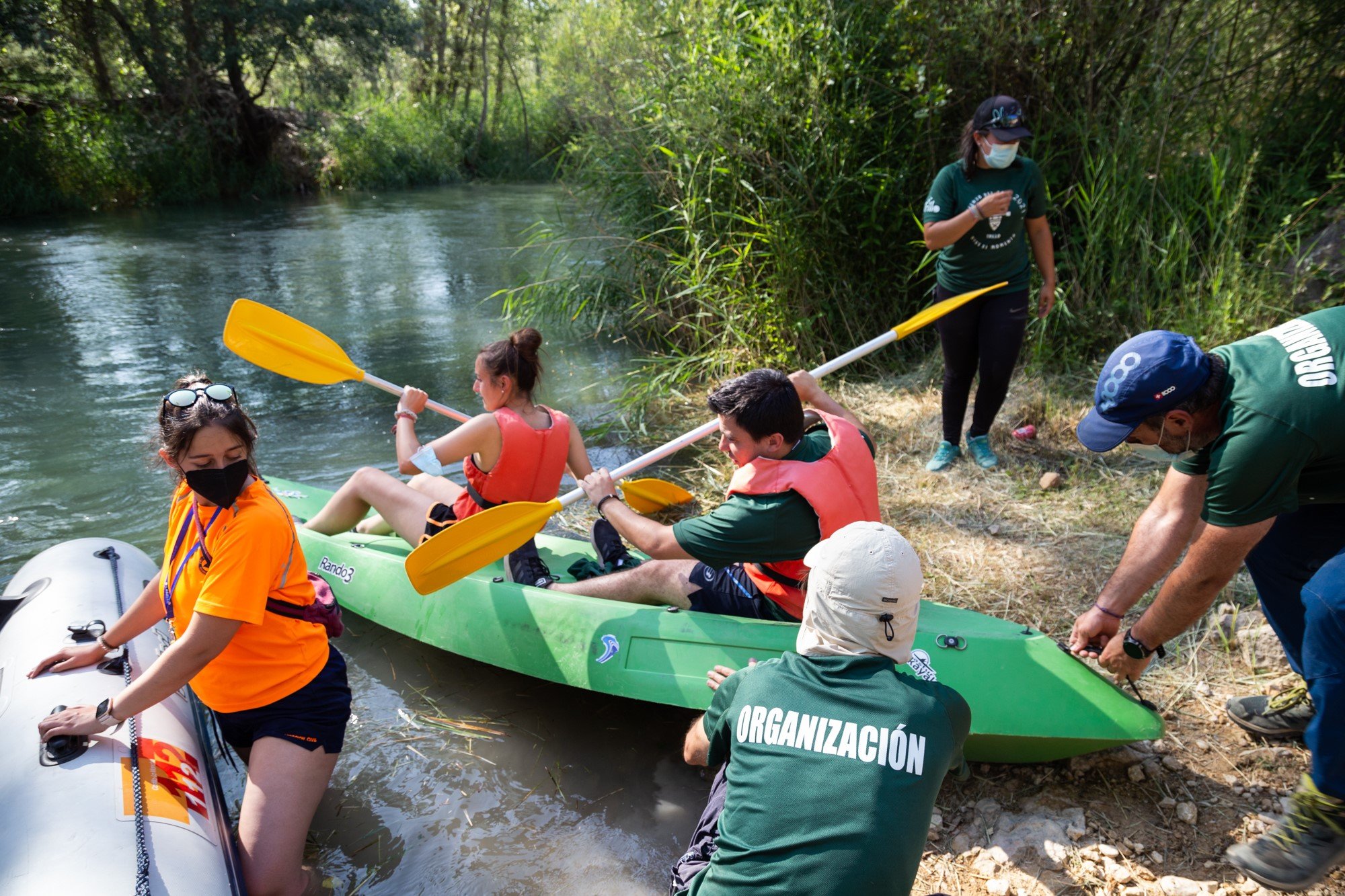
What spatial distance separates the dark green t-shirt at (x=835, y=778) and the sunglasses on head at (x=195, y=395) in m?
1.33

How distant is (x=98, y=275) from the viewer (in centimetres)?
938

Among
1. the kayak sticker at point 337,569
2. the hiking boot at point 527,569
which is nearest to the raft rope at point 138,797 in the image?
the kayak sticker at point 337,569

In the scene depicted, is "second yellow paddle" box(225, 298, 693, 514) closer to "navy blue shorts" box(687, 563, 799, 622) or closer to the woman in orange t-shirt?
"navy blue shorts" box(687, 563, 799, 622)

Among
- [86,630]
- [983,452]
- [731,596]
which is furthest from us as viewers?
[983,452]

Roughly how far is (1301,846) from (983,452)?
2488 mm

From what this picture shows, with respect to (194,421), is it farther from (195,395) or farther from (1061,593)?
(1061,593)

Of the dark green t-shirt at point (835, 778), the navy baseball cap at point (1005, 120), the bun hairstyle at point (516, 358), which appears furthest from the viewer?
the navy baseball cap at point (1005, 120)

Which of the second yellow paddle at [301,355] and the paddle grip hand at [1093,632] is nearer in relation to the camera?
the paddle grip hand at [1093,632]

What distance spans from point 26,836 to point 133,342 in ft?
21.3

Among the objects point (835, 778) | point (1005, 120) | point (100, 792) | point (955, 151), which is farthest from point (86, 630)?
point (955, 151)

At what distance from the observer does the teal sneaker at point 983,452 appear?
409cm

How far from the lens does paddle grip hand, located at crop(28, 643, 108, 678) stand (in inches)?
91.7

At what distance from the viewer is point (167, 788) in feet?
6.65

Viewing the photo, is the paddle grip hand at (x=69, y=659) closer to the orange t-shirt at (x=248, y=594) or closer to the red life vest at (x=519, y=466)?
the orange t-shirt at (x=248, y=594)
